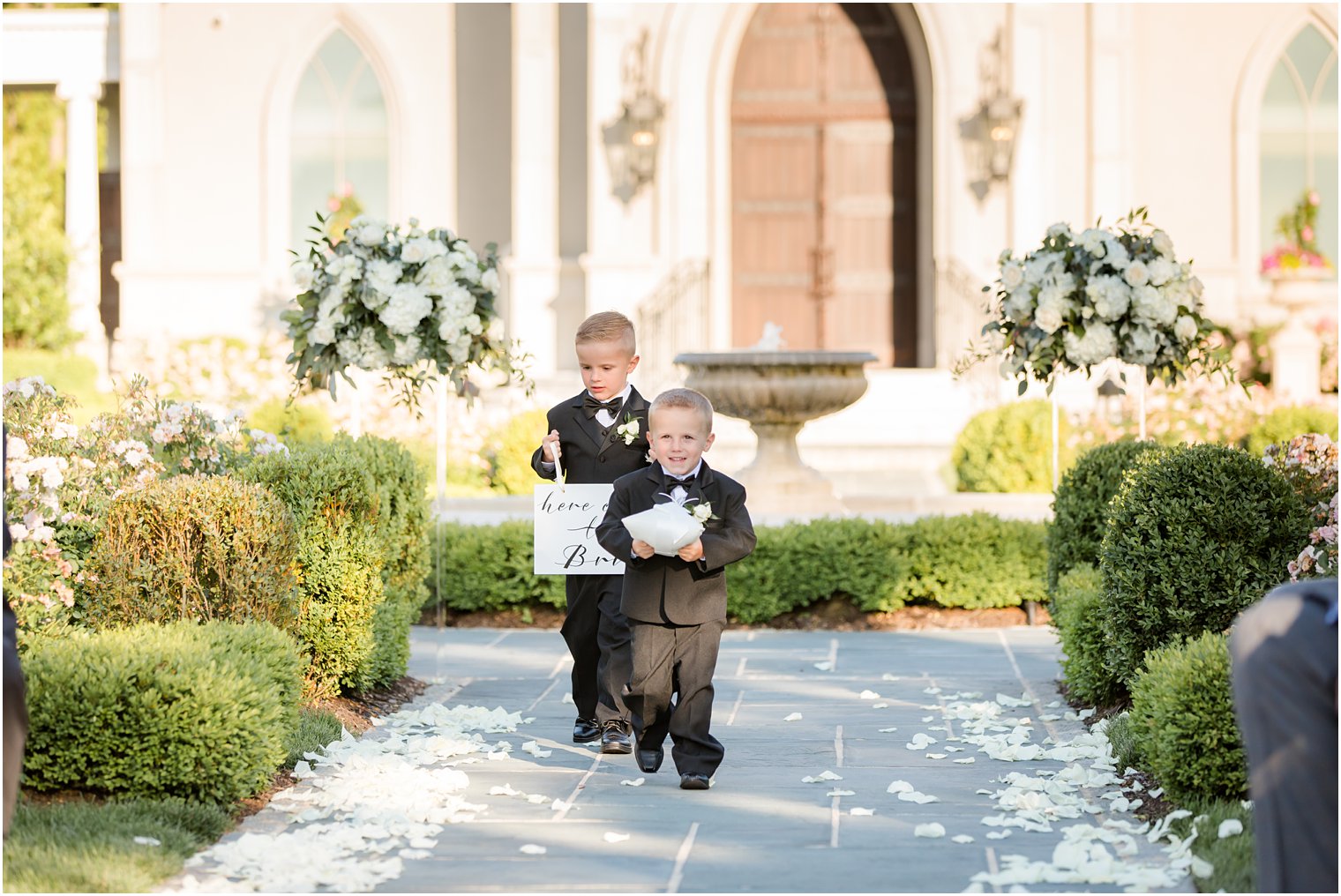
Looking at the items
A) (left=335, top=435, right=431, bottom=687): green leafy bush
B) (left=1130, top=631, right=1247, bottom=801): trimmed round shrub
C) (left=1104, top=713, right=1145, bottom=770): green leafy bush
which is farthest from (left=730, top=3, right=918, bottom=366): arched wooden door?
(left=1130, top=631, right=1247, bottom=801): trimmed round shrub

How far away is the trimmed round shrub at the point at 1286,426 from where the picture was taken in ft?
40.8

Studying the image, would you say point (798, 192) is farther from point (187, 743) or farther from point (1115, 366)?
point (187, 743)

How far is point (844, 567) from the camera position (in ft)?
30.3

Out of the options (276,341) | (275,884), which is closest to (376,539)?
(275,884)

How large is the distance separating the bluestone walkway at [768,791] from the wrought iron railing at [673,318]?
839 centimetres

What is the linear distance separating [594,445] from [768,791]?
157 centimetres

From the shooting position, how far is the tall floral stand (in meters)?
15.6

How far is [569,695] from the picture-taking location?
281 inches

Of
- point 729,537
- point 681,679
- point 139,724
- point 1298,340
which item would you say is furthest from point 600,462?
point 1298,340

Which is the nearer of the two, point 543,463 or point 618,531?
point 618,531

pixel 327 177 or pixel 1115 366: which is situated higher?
pixel 327 177

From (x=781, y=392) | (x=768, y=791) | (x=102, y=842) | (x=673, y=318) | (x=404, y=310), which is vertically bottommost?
(x=768, y=791)

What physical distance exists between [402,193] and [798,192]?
15.4ft

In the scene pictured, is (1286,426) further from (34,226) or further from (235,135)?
(34,226)
